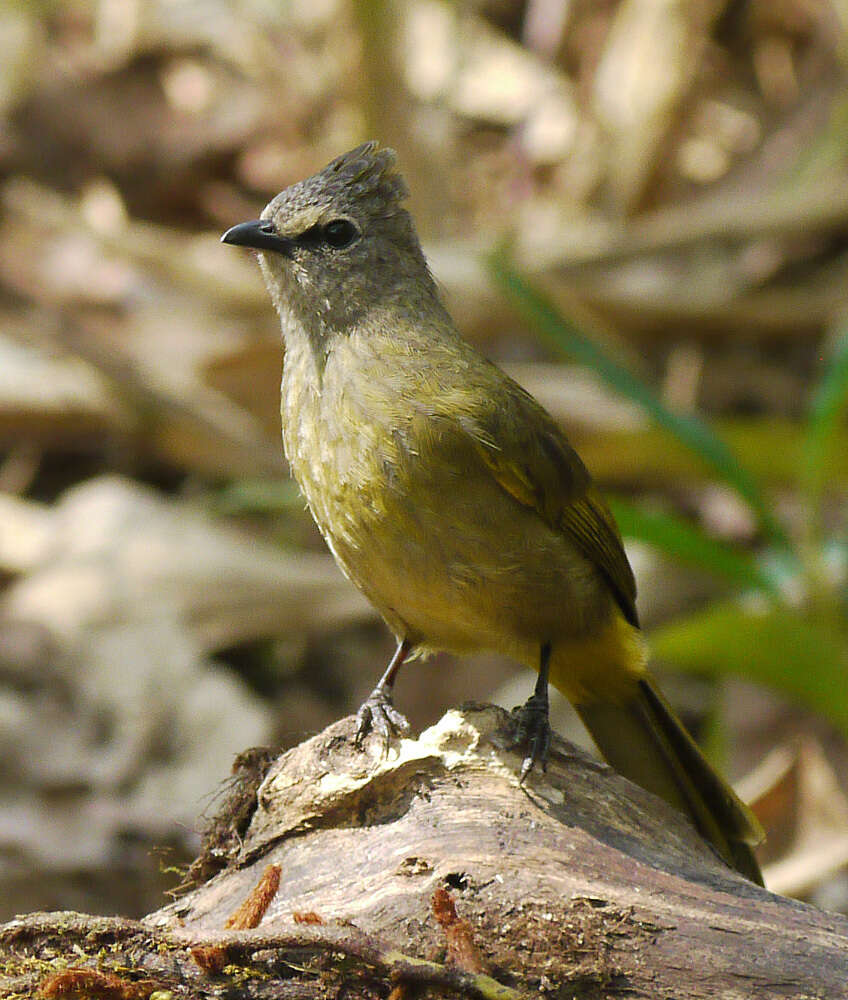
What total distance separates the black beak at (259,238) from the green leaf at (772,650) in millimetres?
2091

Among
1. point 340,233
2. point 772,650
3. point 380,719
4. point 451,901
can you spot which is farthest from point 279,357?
point 451,901

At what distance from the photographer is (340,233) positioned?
3.40m

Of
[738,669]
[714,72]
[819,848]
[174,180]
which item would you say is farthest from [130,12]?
[819,848]

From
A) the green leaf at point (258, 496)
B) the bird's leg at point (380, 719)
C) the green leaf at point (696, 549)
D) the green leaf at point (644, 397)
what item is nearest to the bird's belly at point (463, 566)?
the bird's leg at point (380, 719)

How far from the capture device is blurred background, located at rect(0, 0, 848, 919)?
196 inches

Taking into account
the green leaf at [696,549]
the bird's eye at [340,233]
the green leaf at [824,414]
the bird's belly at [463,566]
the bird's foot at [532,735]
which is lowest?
the bird's foot at [532,735]

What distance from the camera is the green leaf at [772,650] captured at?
4.65 metres

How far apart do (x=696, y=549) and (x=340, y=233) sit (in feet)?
6.75

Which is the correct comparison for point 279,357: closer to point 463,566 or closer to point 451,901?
point 463,566

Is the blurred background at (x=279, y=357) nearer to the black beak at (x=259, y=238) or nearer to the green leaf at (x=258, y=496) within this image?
the green leaf at (x=258, y=496)

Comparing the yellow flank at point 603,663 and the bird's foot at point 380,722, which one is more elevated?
the yellow flank at point 603,663

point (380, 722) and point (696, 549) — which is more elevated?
point (696, 549)

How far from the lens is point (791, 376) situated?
7320mm

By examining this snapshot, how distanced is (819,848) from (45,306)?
16.6 ft
